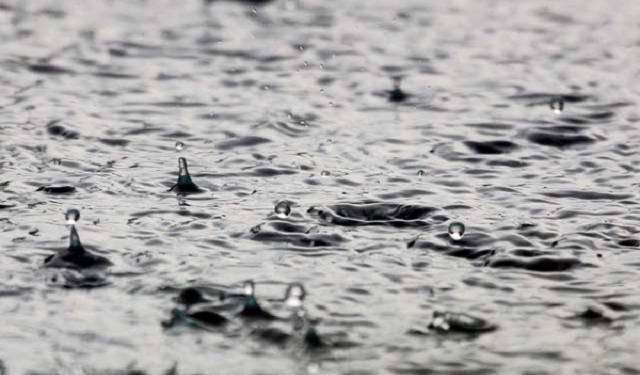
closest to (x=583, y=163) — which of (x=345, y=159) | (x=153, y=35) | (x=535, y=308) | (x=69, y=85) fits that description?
(x=345, y=159)

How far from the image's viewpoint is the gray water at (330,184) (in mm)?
4441

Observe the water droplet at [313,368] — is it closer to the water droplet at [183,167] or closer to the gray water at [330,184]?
the gray water at [330,184]

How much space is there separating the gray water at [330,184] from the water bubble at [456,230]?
0.03m

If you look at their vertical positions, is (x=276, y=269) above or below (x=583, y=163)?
below

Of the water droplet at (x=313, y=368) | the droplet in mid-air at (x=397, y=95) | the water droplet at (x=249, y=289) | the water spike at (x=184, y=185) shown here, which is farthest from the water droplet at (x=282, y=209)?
the droplet in mid-air at (x=397, y=95)

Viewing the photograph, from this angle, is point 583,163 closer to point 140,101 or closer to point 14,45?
point 140,101

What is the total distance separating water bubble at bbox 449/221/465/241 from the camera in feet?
18.2

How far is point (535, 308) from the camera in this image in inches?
187

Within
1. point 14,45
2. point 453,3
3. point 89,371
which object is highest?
point 453,3

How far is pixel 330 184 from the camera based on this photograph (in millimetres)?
6414

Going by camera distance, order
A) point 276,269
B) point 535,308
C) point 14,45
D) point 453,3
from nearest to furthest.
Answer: point 535,308 < point 276,269 < point 14,45 < point 453,3

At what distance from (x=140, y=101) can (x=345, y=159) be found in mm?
1798

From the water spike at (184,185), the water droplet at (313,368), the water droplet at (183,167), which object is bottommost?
the water droplet at (313,368)

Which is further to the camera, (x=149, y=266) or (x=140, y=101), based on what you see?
(x=140, y=101)
